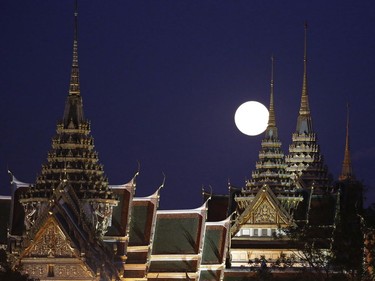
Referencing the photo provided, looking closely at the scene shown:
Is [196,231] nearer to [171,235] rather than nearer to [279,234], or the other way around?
[171,235]

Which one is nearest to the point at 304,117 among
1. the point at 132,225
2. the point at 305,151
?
the point at 305,151

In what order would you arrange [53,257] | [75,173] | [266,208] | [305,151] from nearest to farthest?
[53,257] < [75,173] < [266,208] < [305,151]

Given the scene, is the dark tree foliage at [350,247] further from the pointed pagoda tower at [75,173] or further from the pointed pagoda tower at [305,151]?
the pointed pagoda tower at [305,151]

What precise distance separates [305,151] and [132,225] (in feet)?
77.7

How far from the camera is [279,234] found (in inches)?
2223

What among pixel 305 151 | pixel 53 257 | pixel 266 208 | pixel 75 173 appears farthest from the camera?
pixel 305 151

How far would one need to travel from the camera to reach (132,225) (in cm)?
4925

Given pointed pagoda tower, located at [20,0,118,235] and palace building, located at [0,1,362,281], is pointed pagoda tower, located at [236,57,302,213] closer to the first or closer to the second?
palace building, located at [0,1,362,281]

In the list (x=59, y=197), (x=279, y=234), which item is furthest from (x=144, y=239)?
(x=279, y=234)

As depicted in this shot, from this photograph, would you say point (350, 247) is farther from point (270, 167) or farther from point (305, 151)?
point (305, 151)

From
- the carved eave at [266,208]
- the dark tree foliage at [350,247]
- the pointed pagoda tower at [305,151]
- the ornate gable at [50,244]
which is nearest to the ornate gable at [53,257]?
the ornate gable at [50,244]

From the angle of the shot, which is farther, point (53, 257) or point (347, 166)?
point (347, 166)

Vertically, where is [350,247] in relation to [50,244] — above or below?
below

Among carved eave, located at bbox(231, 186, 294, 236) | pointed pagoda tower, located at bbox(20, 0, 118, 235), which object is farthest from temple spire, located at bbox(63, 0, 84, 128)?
carved eave, located at bbox(231, 186, 294, 236)
